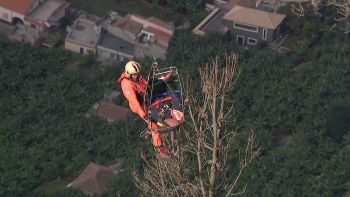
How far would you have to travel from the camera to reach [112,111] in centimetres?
5750

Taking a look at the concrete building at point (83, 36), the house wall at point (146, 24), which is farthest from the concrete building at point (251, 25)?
the concrete building at point (83, 36)

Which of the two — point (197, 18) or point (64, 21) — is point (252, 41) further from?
point (64, 21)

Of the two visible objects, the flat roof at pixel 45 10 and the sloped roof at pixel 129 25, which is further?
the flat roof at pixel 45 10

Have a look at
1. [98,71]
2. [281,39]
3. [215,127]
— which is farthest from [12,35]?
[215,127]

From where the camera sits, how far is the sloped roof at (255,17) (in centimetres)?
6494

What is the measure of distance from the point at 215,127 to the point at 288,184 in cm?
2746

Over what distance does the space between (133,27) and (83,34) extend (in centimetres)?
497

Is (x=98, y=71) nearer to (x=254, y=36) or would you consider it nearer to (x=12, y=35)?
(x=12, y=35)

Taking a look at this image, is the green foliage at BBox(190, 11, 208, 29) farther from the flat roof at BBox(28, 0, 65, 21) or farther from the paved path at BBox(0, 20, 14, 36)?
the paved path at BBox(0, 20, 14, 36)

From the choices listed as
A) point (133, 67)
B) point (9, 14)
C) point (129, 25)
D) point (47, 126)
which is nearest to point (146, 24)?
point (129, 25)

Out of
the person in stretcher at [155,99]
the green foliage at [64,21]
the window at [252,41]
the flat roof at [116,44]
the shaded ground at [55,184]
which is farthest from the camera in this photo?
the green foliage at [64,21]

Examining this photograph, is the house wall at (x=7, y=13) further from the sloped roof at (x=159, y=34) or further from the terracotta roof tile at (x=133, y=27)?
the sloped roof at (x=159, y=34)

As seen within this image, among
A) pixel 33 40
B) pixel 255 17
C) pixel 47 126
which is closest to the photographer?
pixel 47 126

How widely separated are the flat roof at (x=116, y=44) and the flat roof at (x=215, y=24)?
7.16 meters
